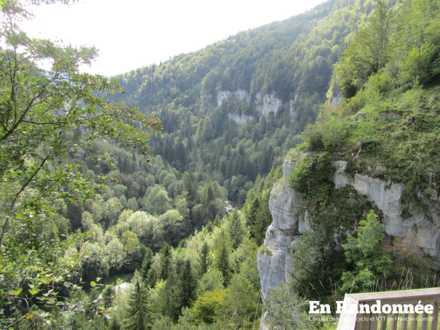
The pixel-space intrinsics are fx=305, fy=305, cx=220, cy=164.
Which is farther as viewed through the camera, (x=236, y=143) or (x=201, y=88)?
(x=201, y=88)

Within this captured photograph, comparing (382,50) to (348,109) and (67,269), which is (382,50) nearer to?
(348,109)

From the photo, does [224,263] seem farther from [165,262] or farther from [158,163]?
[158,163]

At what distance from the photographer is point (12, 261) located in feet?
15.3

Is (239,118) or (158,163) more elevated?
(239,118)

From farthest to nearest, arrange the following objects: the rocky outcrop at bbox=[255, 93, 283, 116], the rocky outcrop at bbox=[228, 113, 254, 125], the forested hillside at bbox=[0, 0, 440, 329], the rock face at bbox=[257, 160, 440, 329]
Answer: the rocky outcrop at bbox=[228, 113, 254, 125]
the rocky outcrop at bbox=[255, 93, 283, 116]
the rock face at bbox=[257, 160, 440, 329]
the forested hillside at bbox=[0, 0, 440, 329]

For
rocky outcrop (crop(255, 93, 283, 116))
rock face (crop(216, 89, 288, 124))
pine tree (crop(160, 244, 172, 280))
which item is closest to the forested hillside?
pine tree (crop(160, 244, 172, 280))

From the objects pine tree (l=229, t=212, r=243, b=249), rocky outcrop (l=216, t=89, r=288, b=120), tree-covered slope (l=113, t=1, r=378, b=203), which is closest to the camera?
pine tree (l=229, t=212, r=243, b=249)

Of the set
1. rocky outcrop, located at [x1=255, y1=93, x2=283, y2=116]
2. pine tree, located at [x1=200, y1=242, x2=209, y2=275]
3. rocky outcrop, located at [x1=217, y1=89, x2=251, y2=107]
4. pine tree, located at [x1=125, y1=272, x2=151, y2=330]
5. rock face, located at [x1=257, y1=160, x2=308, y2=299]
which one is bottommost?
pine tree, located at [x1=200, y1=242, x2=209, y2=275]

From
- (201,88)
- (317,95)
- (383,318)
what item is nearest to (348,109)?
(383,318)

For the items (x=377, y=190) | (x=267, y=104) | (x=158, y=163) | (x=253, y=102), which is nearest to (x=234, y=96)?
(x=253, y=102)

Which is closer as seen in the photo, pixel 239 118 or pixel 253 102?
pixel 253 102

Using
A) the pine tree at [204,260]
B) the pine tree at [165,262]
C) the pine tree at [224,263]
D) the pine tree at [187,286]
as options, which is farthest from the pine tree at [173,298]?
the pine tree at [204,260]

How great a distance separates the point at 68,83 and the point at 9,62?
0.86 meters

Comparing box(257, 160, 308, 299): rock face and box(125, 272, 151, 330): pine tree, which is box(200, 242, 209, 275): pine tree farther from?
box(257, 160, 308, 299): rock face
